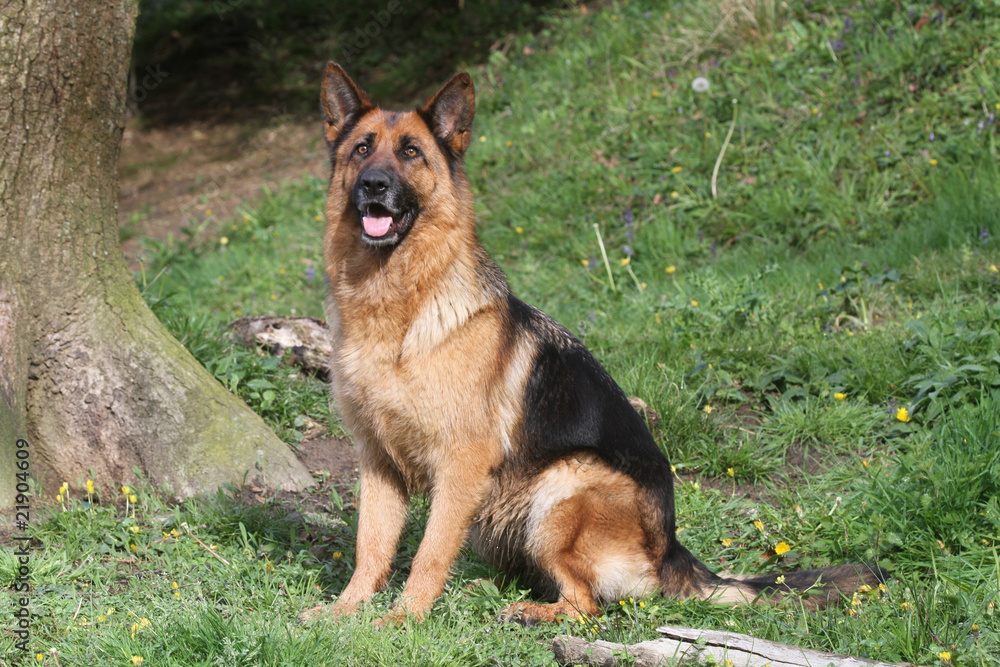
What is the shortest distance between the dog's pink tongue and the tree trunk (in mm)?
1717

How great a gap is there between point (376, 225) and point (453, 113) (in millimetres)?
740

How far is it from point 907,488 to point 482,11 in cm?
1112

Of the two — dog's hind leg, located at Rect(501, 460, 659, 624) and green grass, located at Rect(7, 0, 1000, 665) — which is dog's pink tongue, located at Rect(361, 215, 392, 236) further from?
green grass, located at Rect(7, 0, 1000, 665)

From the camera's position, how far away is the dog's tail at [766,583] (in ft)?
11.4

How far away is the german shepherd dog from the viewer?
11.5ft

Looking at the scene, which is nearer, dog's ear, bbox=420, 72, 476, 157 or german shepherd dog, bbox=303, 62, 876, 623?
german shepherd dog, bbox=303, 62, 876, 623

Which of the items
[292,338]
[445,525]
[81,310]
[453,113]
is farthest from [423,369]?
[292,338]

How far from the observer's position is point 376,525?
12.2ft

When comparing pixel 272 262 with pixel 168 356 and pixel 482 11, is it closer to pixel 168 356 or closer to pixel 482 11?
pixel 168 356

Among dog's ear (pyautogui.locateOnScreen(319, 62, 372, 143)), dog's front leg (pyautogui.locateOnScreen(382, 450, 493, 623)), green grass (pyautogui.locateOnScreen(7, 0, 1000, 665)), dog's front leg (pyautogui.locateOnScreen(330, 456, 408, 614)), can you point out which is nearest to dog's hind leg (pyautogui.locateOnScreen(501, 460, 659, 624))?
green grass (pyautogui.locateOnScreen(7, 0, 1000, 665))

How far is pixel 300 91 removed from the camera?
528 inches

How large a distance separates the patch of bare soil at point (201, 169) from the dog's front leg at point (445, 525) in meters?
6.49

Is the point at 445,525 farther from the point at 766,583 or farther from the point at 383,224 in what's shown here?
the point at 766,583

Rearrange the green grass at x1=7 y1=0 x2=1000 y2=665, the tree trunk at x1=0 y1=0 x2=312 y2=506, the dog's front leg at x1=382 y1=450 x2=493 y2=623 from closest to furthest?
the green grass at x1=7 y1=0 x2=1000 y2=665, the dog's front leg at x1=382 y1=450 x2=493 y2=623, the tree trunk at x1=0 y1=0 x2=312 y2=506
